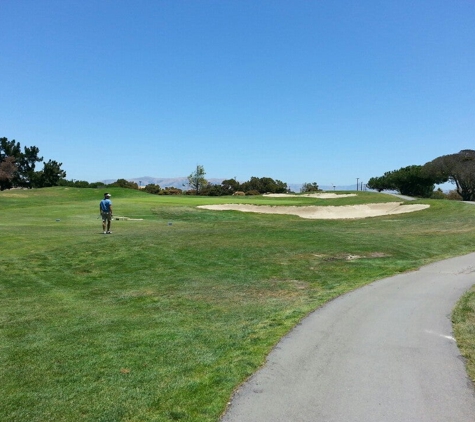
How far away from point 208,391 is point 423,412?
241cm

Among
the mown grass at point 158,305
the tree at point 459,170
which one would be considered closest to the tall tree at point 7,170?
the mown grass at point 158,305

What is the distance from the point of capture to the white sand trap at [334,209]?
1521 inches

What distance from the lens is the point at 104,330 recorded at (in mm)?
8094

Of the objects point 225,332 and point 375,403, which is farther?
point 225,332

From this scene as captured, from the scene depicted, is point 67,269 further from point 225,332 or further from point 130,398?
point 130,398

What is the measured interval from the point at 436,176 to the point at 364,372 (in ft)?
260

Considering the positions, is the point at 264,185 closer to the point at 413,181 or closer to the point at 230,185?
the point at 230,185

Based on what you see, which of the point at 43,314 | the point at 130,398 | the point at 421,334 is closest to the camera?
the point at 130,398

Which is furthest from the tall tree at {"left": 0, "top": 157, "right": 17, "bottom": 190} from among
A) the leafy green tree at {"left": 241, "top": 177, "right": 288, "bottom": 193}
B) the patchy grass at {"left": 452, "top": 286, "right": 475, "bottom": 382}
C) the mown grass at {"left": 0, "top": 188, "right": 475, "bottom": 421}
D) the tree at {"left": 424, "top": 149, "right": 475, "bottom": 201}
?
the patchy grass at {"left": 452, "top": 286, "right": 475, "bottom": 382}

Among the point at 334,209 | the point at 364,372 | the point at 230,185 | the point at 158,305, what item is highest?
the point at 230,185

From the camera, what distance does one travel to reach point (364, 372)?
6023 millimetres

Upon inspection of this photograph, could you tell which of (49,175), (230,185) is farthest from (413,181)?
(49,175)

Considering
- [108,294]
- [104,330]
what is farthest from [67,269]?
[104,330]

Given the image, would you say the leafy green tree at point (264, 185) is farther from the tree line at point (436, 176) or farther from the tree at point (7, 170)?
Answer: the tree at point (7, 170)
